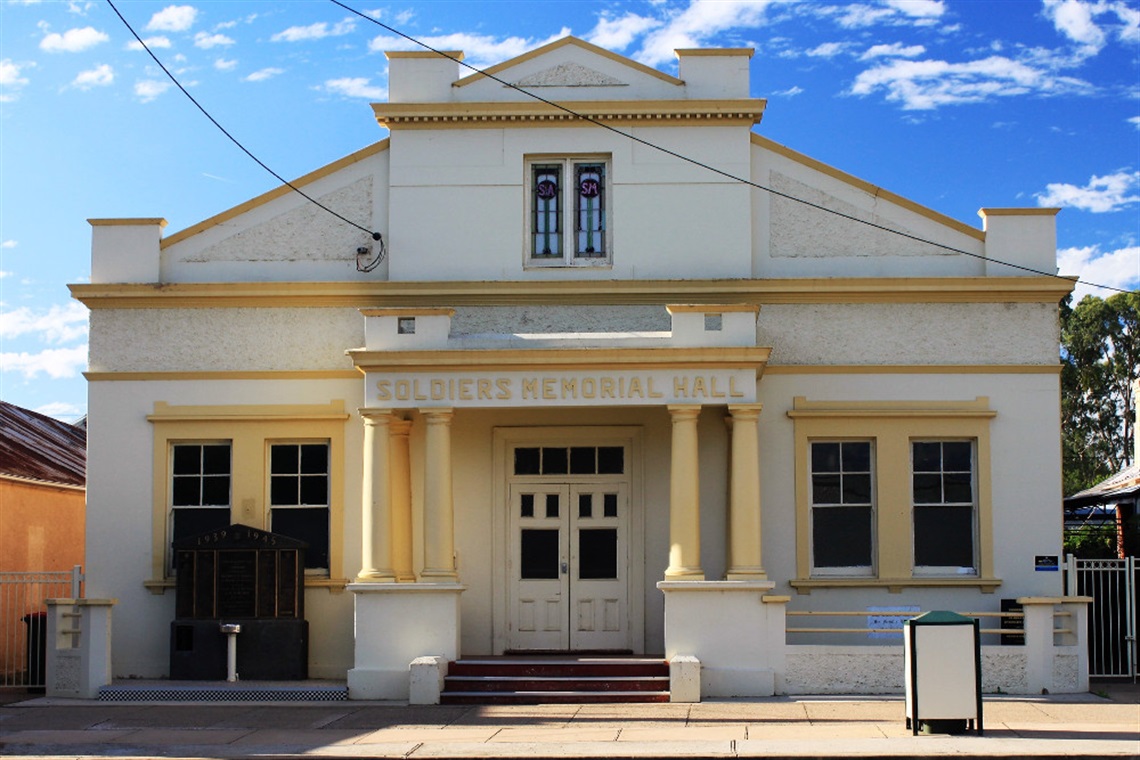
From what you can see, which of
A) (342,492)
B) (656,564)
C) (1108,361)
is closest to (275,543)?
(342,492)

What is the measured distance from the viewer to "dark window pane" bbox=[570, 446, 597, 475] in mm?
17453

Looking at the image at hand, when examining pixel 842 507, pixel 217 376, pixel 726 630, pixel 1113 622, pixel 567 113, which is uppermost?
pixel 567 113

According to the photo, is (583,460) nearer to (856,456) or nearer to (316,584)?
(856,456)

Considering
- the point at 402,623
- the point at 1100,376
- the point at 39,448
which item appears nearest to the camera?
the point at 402,623

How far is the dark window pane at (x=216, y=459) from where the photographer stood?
17.6 m

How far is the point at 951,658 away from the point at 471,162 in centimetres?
900

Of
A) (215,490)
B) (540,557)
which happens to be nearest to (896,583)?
(540,557)

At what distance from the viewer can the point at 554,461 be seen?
17.5m

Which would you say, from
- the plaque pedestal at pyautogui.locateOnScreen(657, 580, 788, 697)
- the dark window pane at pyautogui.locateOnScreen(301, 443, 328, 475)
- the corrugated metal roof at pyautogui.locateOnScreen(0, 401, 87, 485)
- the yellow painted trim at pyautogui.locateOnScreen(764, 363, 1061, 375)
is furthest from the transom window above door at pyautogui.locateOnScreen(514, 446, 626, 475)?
the corrugated metal roof at pyautogui.locateOnScreen(0, 401, 87, 485)

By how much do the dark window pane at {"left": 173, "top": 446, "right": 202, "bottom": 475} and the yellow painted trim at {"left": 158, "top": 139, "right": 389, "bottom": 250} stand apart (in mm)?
2677

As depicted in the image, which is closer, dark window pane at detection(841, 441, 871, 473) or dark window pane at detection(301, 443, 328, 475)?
dark window pane at detection(841, 441, 871, 473)

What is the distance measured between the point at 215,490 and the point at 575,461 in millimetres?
4679

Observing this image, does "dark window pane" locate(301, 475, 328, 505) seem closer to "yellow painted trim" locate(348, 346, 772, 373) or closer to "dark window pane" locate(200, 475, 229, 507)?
"dark window pane" locate(200, 475, 229, 507)

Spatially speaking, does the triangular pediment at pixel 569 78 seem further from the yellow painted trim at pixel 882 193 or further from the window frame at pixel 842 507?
the window frame at pixel 842 507
